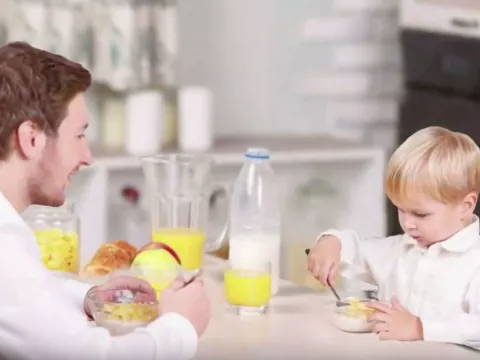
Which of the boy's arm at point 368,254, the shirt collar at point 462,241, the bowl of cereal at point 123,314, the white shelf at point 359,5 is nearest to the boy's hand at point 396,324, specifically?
the shirt collar at point 462,241

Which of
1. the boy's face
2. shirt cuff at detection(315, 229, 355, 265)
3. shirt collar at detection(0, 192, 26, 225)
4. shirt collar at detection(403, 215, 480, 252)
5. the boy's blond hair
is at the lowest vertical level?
shirt cuff at detection(315, 229, 355, 265)

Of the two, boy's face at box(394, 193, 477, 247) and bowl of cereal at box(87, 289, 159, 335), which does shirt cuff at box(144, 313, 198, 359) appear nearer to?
bowl of cereal at box(87, 289, 159, 335)

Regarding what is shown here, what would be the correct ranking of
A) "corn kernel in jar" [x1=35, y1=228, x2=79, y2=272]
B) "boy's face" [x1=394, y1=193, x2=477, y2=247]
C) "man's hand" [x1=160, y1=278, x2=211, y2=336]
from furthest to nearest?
"corn kernel in jar" [x1=35, y1=228, x2=79, y2=272] < "boy's face" [x1=394, y1=193, x2=477, y2=247] < "man's hand" [x1=160, y1=278, x2=211, y2=336]

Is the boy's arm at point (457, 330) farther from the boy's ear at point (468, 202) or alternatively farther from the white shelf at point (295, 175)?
the white shelf at point (295, 175)

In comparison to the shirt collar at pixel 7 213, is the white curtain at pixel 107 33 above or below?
above

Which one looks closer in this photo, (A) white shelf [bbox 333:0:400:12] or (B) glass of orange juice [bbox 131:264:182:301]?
(B) glass of orange juice [bbox 131:264:182:301]

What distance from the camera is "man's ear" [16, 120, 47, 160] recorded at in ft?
4.99

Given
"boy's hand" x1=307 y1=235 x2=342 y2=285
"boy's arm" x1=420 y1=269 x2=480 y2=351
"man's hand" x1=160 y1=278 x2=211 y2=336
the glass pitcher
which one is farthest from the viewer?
the glass pitcher

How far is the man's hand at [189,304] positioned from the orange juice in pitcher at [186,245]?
53 cm

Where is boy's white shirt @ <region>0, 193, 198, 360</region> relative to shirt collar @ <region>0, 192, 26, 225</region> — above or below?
below

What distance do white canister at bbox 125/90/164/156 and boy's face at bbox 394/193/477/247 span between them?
1.58 m

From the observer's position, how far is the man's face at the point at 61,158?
1.56 metres

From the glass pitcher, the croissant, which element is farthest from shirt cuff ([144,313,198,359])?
the glass pitcher

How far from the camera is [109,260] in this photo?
2.08m
